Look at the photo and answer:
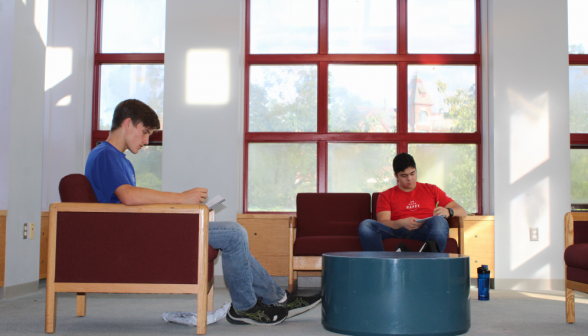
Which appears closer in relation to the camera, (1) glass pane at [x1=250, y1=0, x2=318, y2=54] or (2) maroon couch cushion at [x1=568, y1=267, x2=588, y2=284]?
(2) maroon couch cushion at [x1=568, y1=267, x2=588, y2=284]

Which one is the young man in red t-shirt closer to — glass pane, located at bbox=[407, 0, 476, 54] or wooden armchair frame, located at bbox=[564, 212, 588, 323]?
wooden armchair frame, located at bbox=[564, 212, 588, 323]

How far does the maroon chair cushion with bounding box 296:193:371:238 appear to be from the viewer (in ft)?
13.8

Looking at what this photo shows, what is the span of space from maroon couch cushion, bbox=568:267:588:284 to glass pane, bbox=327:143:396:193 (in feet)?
7.43

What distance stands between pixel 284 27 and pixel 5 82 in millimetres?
2534

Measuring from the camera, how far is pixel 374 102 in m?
4.86

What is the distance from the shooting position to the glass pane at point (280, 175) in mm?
4812

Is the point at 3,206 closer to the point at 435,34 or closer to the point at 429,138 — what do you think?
the point at 429,138

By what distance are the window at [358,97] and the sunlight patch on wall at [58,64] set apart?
5.77ft

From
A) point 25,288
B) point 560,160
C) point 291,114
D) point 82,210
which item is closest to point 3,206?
point 25,288

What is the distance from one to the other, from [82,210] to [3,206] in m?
1.63

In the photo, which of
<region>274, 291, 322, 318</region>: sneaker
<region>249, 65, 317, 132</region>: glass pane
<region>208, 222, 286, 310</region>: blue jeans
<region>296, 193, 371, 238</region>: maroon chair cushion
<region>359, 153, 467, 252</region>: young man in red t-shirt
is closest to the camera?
<region>208, 222, 286, 310</region>: blue jeans

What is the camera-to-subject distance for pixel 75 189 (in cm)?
231

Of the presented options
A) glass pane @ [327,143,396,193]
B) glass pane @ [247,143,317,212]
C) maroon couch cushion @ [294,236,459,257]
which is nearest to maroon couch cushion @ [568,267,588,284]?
maroon couch cushion @ [294,236,459,257]

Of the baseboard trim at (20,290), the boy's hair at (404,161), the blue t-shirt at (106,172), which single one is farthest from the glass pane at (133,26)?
the blue t-shirt at (106,172)
